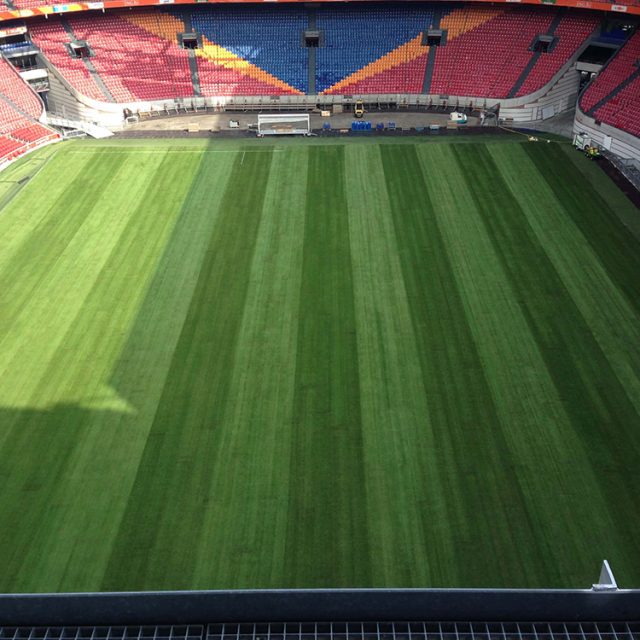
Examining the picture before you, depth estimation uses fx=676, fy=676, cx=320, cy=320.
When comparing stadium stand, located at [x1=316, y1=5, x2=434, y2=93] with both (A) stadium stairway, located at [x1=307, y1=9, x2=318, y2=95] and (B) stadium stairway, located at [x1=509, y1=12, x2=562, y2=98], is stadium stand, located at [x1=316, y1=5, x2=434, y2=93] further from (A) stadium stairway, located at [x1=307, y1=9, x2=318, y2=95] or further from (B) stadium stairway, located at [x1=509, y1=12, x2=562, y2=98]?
(B) stadium stairway, located at [x1=509, y1=12, x2=562, y2=98]

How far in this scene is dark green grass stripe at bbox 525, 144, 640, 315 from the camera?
43062mm

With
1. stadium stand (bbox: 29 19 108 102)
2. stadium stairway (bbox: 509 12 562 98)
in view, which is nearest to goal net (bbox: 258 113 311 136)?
stadium stand (bbox: 29 19 108 102)

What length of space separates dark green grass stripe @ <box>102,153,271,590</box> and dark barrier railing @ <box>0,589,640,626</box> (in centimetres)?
788

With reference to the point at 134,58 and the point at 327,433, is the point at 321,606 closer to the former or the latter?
the point at 327,433

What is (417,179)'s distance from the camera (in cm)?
5541

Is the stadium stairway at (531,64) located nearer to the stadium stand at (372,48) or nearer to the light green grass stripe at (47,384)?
the stadium stand at (372,48)

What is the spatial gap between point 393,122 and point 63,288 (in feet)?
123

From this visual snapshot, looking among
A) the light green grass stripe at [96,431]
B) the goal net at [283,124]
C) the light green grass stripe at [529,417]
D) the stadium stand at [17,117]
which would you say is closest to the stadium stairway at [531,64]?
the goal net at [283,124]

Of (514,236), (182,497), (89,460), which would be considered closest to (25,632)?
(182,497)

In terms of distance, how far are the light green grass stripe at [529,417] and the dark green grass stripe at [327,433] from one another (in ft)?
22.5

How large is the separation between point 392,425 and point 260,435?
6.42 meters

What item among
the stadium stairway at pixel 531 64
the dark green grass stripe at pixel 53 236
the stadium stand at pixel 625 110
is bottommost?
the dark green grass stripe at pixel 53 236

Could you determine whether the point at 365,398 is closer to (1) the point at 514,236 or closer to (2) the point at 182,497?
(2) the point at 182,497

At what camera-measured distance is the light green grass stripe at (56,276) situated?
120 feet
